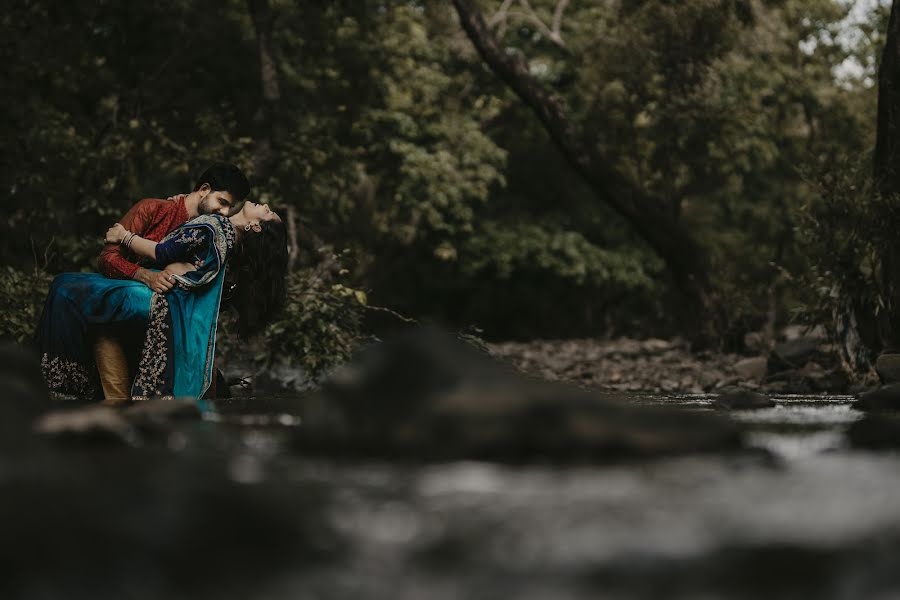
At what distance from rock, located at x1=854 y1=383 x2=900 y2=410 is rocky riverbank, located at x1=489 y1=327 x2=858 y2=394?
349 centimetres

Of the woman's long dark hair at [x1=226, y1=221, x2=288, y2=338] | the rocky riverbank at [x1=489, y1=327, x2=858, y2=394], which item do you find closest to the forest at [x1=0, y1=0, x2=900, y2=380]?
the rocky riverbank at [x1=489, y1=327, x2=858, y2=394]

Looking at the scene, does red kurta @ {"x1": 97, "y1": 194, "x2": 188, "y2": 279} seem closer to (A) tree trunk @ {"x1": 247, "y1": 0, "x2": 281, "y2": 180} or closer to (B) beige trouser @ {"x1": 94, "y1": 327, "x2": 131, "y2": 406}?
(B) beige trouser @ {"x1": 94, "y1": 327, "x2": 131, "y2": 406}

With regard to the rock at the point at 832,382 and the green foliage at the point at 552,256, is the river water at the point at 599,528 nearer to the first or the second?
the rock at the point at 832,382

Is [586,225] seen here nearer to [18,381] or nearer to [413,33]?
[413,33]

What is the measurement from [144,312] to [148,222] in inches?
22.6

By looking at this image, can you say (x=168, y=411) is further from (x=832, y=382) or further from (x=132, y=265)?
(x=832, y=382)

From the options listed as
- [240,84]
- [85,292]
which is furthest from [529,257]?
[85,292]

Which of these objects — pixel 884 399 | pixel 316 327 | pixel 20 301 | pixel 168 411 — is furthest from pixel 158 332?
pixel 884 399

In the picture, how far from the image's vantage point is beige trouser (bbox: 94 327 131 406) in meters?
5.38

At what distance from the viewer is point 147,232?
221 inches

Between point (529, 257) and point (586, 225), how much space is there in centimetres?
188

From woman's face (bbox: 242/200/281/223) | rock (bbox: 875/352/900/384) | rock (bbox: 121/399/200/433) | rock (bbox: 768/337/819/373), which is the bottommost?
rock (bbox: 768/337/819/373)

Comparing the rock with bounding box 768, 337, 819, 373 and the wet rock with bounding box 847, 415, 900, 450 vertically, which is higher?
the wet rock with bounding box 847, 415, 900, 450

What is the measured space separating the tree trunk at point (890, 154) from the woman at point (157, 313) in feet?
16.3
